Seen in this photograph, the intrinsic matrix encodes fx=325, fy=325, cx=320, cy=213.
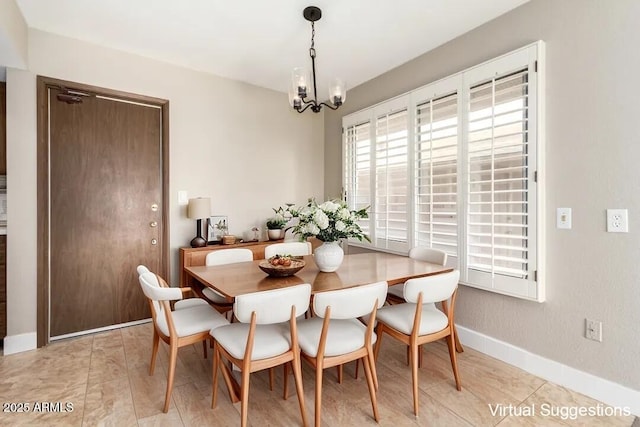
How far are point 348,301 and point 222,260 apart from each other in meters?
1.46

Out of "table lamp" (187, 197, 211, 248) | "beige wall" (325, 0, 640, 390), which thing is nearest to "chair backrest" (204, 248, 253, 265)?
"table lamp" (187, 197, 211, 248)

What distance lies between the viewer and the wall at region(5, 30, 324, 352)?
269 cm

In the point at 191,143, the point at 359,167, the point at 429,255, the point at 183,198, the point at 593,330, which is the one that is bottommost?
the point at 593,330

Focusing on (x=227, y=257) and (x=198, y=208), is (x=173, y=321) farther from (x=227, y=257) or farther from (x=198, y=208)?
(x=198, y=208)

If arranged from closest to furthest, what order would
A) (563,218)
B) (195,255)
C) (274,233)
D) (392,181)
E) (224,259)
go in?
(563,218), (224,259), (195,255), (392,181), (274,233)

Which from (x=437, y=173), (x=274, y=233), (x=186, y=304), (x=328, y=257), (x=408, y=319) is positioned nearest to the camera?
(x=408, y=319)

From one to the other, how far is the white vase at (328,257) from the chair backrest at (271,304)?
0.60m

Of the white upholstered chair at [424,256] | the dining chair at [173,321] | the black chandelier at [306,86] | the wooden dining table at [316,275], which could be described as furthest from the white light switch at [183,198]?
the white upholstered chair at [424,256]

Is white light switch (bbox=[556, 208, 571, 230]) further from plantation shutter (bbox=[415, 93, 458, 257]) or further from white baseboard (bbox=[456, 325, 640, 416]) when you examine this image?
white baseboard (bbox=[456, 325, 640, 416])

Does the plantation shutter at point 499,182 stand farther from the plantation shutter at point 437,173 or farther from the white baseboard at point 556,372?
the white baseboard at point 556,372

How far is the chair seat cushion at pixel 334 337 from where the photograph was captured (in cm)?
178

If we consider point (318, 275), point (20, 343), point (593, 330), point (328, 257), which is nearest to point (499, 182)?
point (593, 330)

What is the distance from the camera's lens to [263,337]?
1.83 m

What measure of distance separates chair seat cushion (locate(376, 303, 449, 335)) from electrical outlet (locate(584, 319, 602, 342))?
89cm
